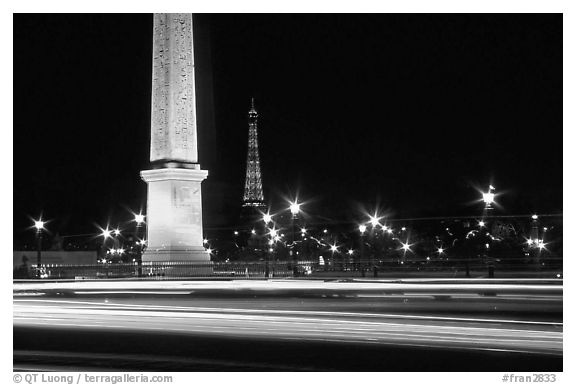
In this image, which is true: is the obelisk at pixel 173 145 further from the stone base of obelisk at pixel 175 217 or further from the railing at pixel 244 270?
the railing at pixel 244 270

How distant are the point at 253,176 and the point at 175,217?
72234 mm

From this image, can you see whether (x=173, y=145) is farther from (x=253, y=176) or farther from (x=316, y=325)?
(x=253, y=176)

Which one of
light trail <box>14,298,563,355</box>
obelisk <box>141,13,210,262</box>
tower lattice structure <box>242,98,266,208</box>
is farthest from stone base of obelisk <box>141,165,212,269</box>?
tower lattice structure <box>242,98,266,208</box>

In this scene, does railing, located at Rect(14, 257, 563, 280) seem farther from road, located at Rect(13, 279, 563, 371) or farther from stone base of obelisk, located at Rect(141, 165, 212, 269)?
road, located at Rect(13, 279, 563, 371)

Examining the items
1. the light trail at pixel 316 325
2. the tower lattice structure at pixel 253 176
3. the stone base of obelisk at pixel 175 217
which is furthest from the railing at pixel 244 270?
the tower lattice structure at pixel 253 176

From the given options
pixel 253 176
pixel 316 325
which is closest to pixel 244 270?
pixel 316 325

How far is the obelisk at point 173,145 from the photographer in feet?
103

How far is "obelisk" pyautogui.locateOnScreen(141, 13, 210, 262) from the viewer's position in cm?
3148

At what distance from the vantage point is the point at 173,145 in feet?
103

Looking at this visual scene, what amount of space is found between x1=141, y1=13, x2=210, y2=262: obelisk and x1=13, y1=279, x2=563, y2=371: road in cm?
1042

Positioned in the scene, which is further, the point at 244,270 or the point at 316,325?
the point at 244,270

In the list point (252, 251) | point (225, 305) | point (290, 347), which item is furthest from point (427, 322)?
point (252, 251)

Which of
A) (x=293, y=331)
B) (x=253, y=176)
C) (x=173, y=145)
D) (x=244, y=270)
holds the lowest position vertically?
(x=293, y=331)

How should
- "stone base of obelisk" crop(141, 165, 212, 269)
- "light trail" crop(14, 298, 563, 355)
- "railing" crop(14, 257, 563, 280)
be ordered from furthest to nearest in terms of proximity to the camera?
"stone base of obelisk" crop(141, 165, 212, 269), "railing" crop(14, 257, 563, 280), "light trail" crop(14, 298, 563, 355)
